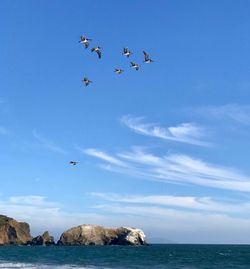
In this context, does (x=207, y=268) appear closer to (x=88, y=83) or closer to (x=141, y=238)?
(x=88, y=83)

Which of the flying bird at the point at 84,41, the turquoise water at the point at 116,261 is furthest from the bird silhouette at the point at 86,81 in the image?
the turquoise water at the point at 116,261

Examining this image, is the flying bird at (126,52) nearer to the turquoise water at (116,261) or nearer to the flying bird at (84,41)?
the flying bird at (84,41)

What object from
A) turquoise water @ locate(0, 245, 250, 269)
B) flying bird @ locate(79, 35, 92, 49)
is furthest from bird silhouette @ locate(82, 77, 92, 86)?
turquoise water @ locate(0, 245, 250, 269)

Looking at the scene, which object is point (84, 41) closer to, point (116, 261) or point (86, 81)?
point (86, 81)

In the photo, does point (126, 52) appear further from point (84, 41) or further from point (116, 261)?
point (116, 261)

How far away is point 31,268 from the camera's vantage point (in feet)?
223

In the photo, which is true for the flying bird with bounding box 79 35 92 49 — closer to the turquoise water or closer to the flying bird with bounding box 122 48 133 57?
the flying bird with bounding box 122 48 133 57

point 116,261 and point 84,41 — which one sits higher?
point 84,41

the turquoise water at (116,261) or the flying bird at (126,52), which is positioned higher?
the flying bird at (126,52)

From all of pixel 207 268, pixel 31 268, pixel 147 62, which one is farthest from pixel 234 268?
pixel 147 62

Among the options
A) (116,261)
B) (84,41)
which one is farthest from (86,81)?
(116,261)

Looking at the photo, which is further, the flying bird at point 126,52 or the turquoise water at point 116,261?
the turquoise water at point 116,261

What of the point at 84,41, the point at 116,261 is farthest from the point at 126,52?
the point at 116,261

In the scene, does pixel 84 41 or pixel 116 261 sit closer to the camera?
pixel 84 41
